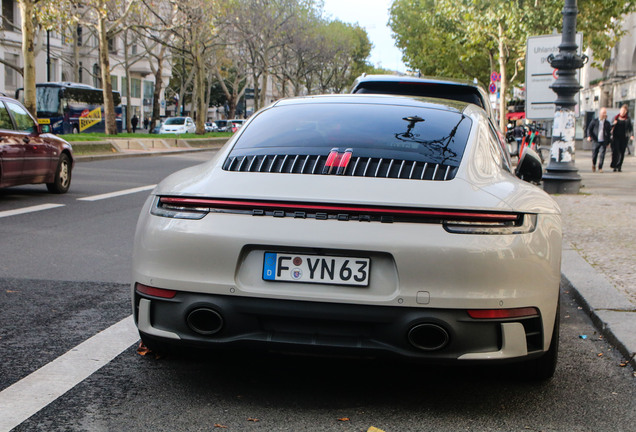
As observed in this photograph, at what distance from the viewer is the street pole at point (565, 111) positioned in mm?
15305

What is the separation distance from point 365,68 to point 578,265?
8943cm

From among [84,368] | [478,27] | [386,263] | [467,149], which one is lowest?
[84,368]

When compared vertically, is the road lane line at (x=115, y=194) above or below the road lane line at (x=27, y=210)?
below

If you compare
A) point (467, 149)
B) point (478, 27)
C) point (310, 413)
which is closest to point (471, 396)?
point (310, 413)

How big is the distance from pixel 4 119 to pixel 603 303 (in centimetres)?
964

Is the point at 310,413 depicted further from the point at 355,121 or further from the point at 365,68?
the point at 365,68

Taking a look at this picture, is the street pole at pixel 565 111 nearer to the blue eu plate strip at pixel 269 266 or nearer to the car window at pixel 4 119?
the car window at pixel 4 119

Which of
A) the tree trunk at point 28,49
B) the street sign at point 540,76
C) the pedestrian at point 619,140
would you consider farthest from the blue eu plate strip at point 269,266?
the tree trunk at point 28,49

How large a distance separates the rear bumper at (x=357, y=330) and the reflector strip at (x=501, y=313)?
0.02m

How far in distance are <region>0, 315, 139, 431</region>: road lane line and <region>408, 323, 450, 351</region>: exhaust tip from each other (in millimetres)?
1620

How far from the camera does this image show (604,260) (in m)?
7.75

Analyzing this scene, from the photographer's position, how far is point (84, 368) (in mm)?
4285

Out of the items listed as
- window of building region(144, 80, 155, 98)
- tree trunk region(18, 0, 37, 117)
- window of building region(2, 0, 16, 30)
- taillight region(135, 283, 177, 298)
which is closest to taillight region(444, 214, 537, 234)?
taillight region(135, 283, 177, 298)

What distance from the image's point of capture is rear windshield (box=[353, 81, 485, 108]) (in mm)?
8711
